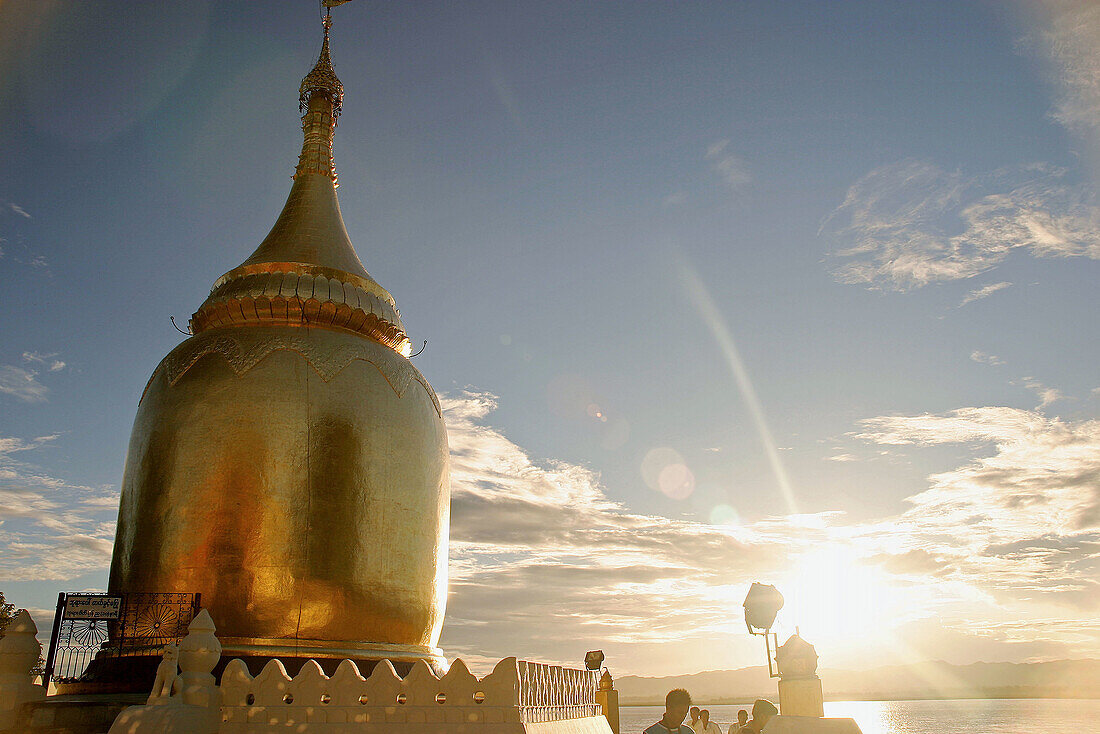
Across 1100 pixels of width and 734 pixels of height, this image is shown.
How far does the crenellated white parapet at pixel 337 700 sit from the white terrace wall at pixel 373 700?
0.01 meters

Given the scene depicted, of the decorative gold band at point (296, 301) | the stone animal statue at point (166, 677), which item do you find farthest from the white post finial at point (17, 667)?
the decorative gold band at point (296, 301)

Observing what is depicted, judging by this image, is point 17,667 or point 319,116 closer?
point 17,667

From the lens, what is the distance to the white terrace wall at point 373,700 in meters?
11.3

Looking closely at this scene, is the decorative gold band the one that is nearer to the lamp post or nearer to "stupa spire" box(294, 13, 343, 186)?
"stupa spire" box(294, 13, 343, 186)

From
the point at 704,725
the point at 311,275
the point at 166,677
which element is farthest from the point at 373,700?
the point at 311,275

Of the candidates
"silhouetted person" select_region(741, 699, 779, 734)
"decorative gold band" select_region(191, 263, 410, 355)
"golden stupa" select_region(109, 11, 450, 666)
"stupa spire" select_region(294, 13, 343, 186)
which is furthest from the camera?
"stupa spire" select_region(294, 13, 343, 186)

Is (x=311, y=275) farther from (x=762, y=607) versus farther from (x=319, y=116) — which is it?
(x=762, y=607)

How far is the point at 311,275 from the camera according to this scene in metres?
19.3

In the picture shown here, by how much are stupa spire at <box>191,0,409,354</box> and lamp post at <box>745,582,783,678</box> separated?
11.5 m

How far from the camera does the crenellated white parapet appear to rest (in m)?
11.2

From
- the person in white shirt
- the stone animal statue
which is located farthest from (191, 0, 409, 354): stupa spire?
the person in white shirt

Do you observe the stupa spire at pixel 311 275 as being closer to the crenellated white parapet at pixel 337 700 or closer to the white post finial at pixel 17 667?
the white post finial at pixel 17 667

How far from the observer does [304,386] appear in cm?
1723

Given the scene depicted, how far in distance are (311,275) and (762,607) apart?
1318 centimetres
